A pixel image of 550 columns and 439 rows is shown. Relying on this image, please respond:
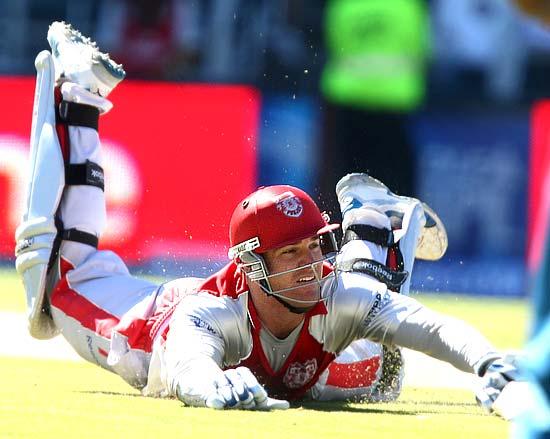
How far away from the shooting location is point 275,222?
5609 millimetres

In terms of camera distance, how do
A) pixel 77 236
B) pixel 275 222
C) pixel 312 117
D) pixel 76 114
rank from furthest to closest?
pixel 312 117, pixel 76 114, pixel 77 236, pixel 275 222

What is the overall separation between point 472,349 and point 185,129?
31.3ft

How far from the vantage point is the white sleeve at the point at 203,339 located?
535 cm

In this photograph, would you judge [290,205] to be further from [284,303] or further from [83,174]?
[83,174]

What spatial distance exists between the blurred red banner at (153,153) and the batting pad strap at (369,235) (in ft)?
20.7

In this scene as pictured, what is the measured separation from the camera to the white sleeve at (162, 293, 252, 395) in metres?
5.35

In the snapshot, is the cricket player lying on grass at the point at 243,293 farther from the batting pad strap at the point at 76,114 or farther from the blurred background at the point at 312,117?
the blurred background at the point at 312,117

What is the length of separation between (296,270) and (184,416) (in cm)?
93

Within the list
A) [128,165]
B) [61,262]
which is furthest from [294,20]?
[61,262]

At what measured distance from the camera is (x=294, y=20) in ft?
54.9

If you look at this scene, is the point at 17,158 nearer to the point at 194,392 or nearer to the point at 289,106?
the point at 289,106

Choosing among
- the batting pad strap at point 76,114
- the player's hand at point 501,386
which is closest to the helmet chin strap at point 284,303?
the player's hand at point 501,386

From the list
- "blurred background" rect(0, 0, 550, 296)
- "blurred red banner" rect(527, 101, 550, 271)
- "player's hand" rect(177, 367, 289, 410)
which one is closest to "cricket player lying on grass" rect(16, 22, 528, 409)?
"player's hand" rect(177, 367, 289, 410)

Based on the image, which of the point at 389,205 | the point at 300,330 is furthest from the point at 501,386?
the point at 389,205
